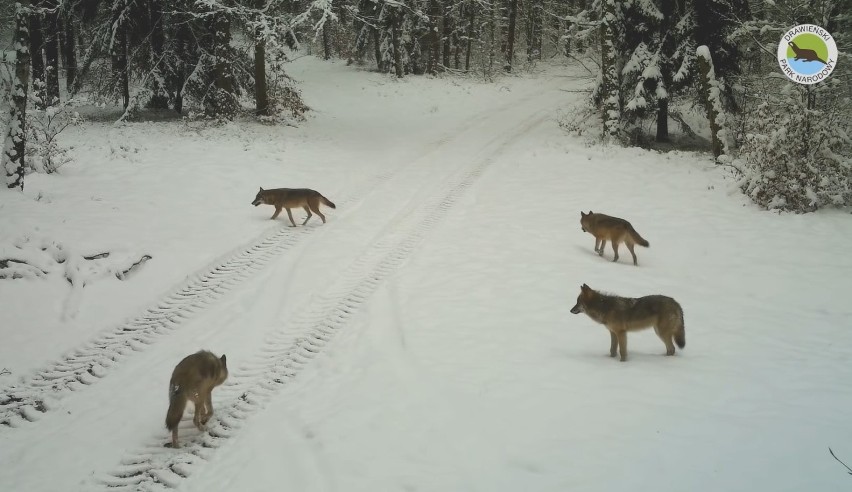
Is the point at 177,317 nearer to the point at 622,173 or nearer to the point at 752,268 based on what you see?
the point at 752,268

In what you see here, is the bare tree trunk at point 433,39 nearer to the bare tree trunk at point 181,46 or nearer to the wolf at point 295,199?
the bare tree trunk at point 181,46

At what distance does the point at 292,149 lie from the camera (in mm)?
18297

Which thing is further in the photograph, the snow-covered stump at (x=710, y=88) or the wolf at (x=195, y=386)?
the snow-covered stump at (x=710, y=88)

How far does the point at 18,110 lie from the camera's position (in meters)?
11.3

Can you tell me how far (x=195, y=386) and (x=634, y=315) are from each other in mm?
5408

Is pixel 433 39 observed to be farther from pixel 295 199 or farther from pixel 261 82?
pixel 295 199

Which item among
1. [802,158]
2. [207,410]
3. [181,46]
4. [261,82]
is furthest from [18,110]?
[802,158]

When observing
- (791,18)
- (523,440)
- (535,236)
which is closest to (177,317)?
(523,440)

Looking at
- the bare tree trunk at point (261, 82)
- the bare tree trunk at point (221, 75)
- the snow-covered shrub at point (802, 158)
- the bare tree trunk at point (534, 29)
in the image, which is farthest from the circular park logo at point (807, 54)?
the bare tree trunk at point (534, 29)

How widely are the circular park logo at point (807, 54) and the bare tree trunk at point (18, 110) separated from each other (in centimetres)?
1824

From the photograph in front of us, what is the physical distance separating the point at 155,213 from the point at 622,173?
44.3ft

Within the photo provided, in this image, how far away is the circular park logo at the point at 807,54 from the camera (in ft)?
45.0

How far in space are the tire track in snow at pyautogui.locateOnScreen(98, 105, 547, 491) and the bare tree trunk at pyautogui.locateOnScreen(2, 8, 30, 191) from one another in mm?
7986

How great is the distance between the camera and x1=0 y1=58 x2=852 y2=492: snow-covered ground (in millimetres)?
5250
